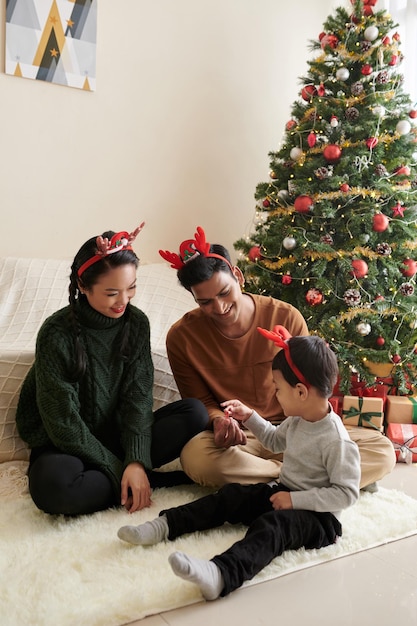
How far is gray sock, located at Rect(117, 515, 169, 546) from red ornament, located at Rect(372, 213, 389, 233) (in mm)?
1623

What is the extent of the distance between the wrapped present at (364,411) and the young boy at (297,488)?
35.1 inches

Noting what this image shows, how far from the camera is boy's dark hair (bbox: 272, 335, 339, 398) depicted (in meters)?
1.58

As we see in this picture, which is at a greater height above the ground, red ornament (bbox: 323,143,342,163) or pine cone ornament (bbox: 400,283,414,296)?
red ornament (bbox: 323,143,342,163)

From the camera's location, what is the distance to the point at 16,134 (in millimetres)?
2979

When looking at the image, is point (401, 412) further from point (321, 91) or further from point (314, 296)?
point (321, 91)

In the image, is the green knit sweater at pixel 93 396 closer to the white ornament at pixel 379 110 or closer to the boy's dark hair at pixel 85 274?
the boy's dark hair at pixel 85 274

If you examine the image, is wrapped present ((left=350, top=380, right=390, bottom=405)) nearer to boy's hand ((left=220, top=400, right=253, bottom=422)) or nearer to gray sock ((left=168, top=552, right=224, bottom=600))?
boy's hand ((left=220, top=400, right=253, bottom=422))

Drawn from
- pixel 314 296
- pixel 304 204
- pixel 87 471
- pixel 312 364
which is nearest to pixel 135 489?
pixel 87 471

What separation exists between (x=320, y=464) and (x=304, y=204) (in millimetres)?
1430

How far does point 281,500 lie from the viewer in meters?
1.57

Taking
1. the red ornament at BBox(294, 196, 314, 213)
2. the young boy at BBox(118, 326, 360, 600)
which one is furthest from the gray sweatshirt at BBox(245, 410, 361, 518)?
the red ornament at BBox(294, 196, 314, 213)

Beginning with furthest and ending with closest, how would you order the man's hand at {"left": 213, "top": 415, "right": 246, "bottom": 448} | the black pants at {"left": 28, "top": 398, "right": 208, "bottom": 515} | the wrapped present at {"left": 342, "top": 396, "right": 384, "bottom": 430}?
1. the wrapped present at {"left": 342, "top": 396, "right": 384, "bottom": 430}
2. the man's hand at {"left": 213, "top": 415, "right": 246, "bottom": 448}
3. the black pants at {"left": 28, "top": 398, "right": 208, "bottom": 515}

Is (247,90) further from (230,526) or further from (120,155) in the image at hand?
(230,526)

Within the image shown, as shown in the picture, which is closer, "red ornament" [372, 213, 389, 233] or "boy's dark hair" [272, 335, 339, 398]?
"boy's dark hair" [272, 335, 339, 398]
